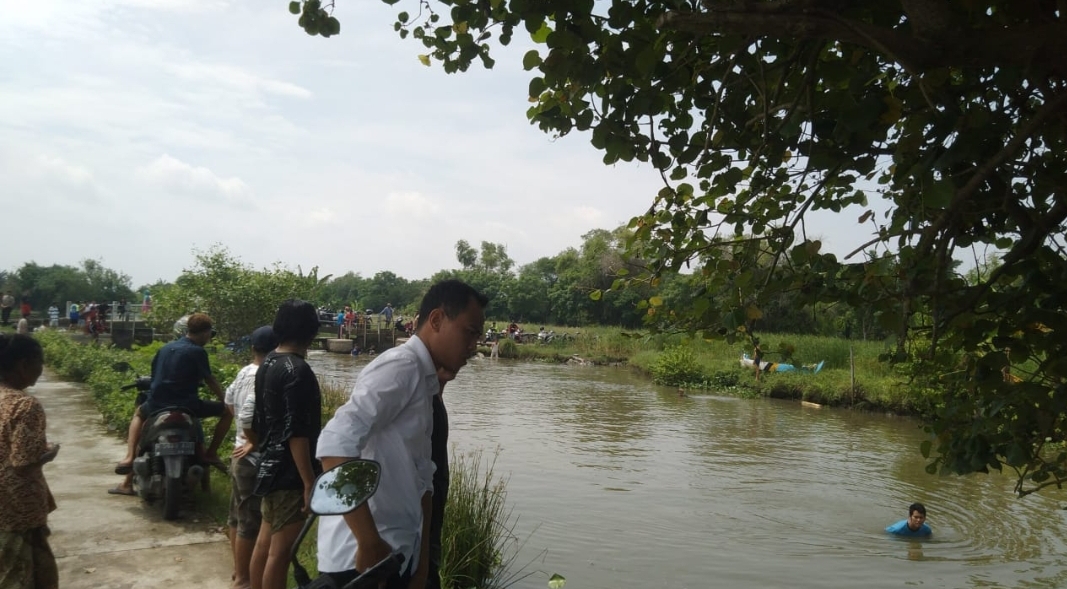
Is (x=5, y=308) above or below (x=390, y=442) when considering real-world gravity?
below

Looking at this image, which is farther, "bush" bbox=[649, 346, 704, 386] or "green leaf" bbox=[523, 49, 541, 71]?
"bush" bbox=[649, 346, 704, 386]

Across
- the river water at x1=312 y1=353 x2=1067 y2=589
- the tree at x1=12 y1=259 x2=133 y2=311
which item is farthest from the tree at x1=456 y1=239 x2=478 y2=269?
the river water at x1=312 y1=353 x2=1067 y2=589

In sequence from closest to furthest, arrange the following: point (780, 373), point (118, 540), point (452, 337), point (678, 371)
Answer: point (452, 337)
point (118, 540)
point (780, 373)
point (678, 371)

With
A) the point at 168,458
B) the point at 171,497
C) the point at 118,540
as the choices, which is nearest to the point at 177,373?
the point at 168,458

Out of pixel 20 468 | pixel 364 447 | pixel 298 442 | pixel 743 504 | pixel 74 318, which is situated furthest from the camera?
pixel 74 318

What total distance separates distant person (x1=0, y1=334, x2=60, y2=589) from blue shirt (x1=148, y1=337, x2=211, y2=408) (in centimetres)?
233

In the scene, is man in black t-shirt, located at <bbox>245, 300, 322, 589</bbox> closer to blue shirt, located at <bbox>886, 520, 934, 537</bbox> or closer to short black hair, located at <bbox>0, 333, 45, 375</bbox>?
short black hair, located at <bbox>0, 333, 45, 375</bbox>

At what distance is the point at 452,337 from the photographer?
2.62 meters

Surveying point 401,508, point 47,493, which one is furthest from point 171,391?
point 401,508

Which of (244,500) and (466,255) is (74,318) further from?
(466,255)

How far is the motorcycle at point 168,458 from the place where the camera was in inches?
231

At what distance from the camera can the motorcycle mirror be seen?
1962mm

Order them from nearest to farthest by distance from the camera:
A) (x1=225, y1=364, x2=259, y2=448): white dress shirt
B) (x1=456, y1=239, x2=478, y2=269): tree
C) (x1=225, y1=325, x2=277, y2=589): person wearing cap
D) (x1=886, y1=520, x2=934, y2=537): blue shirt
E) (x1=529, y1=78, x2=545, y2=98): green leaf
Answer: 1. (x1=529, y1=78, x2=545, y2=98): green leaf
2. (x1=225, y1=325, x2=277, y2=589): person wearing cap
3. (x1=225, y1=364, x2=259, y2=448): white dress shirt
4. (x1=886, y1=520, x2=934, y2=537): blue shirt
5. (x1=456, y1=239, x2=478, y2=269): tree

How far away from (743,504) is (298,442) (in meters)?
10.1
